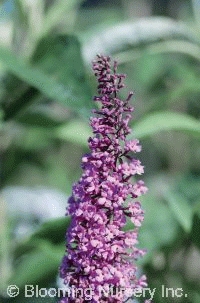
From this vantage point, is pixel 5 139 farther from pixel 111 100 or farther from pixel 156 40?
pixel 111 100

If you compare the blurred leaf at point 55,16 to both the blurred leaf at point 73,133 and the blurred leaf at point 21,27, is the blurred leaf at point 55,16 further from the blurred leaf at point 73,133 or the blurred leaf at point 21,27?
the blurred leaf at point 73,133

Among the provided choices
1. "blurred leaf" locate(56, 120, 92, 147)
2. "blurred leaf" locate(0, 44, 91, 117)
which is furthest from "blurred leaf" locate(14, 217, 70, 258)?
"blurred leaf" locate(0, 44, 91, 117)

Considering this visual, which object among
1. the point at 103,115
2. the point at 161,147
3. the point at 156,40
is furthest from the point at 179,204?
the point at 161,147

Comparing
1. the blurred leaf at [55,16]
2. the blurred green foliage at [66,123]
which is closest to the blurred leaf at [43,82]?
the blurred green foliage at [66,123]

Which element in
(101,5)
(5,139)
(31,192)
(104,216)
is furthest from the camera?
(101,5)

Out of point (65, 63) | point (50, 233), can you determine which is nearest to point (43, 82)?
point (65, 63)

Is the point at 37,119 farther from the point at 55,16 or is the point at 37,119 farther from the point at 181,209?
the point at 181,209
